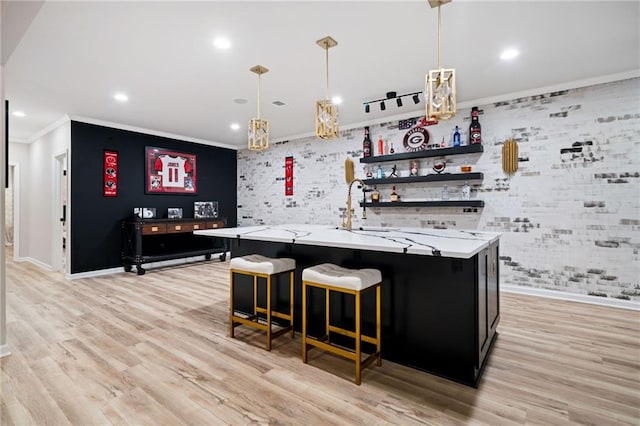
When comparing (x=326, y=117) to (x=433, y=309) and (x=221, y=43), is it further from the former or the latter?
(x=433, y=309)

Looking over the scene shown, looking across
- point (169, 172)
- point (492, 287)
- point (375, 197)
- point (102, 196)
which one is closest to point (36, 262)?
point (102, 196)

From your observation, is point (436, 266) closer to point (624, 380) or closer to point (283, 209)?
point (624, 380)

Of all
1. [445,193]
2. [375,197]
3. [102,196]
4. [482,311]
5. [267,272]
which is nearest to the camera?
[482,311]

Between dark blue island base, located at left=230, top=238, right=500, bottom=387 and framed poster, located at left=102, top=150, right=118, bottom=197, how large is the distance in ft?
15.6

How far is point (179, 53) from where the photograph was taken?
3057mm

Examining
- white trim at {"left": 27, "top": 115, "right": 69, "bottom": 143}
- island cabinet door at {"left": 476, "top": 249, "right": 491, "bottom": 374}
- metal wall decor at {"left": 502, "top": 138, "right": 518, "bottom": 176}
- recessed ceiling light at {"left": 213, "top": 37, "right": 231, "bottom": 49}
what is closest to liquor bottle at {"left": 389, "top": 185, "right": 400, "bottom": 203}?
metal wall decor at {"left": 502, "top": 138, "right": 518, "bottom": 176}

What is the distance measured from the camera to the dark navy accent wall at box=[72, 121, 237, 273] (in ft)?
16.9

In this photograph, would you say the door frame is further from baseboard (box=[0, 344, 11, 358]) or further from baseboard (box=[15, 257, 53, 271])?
baseboard (box=[0, 344, 11, 358])

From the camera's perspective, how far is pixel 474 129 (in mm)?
4430

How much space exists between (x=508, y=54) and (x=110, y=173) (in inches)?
242

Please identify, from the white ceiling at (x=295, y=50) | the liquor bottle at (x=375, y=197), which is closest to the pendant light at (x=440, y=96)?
the white ceiling at (x=295, y=50)

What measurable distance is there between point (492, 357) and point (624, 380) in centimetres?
76

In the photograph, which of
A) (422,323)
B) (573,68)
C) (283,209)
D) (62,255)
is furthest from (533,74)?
(62,255)

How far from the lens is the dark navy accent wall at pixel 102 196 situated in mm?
5152
